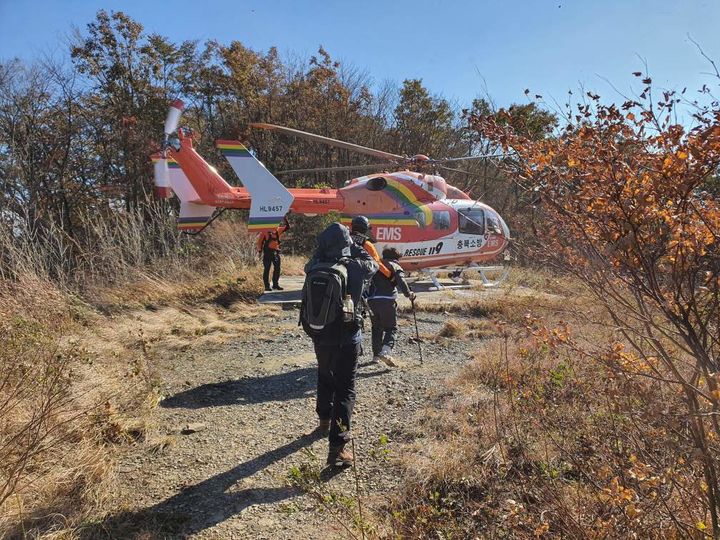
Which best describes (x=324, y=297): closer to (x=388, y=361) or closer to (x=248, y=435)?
(x=248, y=435)

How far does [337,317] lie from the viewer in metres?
3.46

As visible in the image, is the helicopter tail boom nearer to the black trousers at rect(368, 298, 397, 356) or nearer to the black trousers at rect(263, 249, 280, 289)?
the black trousers at rect(263, 249, 280, 289)

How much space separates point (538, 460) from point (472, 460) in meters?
0.46

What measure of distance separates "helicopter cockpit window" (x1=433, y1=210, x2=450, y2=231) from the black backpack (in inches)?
315

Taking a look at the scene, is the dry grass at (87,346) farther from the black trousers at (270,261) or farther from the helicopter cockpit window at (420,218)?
the helicopter cockpit window at (420,218)

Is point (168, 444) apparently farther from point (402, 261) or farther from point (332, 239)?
point (402, 261)

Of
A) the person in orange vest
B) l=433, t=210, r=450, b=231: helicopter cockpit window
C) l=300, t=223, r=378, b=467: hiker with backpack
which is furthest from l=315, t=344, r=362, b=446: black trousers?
l=433, t=210, r=450, b=231: helicopter cockpit window

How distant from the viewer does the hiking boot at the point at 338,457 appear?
3.37 meters

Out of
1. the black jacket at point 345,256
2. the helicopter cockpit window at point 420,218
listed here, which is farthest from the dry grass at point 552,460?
the helicopter cockpit window at point 420,218

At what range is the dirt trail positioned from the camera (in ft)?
9.32

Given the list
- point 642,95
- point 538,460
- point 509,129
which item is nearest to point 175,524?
point 538,460

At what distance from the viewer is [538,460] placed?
10.5 ft

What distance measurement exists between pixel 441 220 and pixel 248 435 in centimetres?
830

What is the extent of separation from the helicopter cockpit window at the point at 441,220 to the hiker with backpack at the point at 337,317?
7.75 m
